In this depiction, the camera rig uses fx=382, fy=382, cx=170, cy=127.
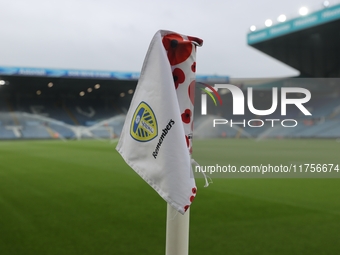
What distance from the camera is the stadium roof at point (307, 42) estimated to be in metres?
19.2

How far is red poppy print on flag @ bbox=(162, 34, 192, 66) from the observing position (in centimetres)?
132

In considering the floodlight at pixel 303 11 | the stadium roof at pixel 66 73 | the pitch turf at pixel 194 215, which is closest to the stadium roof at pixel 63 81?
the stadium roof at pixel 66 73

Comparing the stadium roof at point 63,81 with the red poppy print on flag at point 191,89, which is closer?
the red poppy print on flag at point 191,89

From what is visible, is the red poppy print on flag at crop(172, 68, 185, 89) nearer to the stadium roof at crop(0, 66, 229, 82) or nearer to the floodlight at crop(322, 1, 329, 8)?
the floodlight at crop(322, 1, 329, 8)

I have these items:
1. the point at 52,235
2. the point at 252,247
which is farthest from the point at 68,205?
the point at 252,247

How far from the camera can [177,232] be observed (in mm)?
1407

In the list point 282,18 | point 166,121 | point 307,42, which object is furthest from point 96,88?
point 166,121

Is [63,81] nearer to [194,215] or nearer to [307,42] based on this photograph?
[307,42]

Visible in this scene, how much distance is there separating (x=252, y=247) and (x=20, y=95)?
32.1m

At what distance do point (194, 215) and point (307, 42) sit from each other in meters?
20.7

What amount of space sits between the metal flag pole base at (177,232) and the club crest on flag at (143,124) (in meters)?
0.28

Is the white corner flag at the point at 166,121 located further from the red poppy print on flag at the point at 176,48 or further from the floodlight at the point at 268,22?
the floodlight at the point at 268,22

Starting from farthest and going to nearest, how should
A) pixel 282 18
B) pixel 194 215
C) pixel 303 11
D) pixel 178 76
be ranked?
1. pixel 282 18
2. pixel 303 11
3. pixel 194 215
4. pixel 178 76

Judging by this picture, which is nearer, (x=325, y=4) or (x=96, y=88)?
(x=325, y=4)
